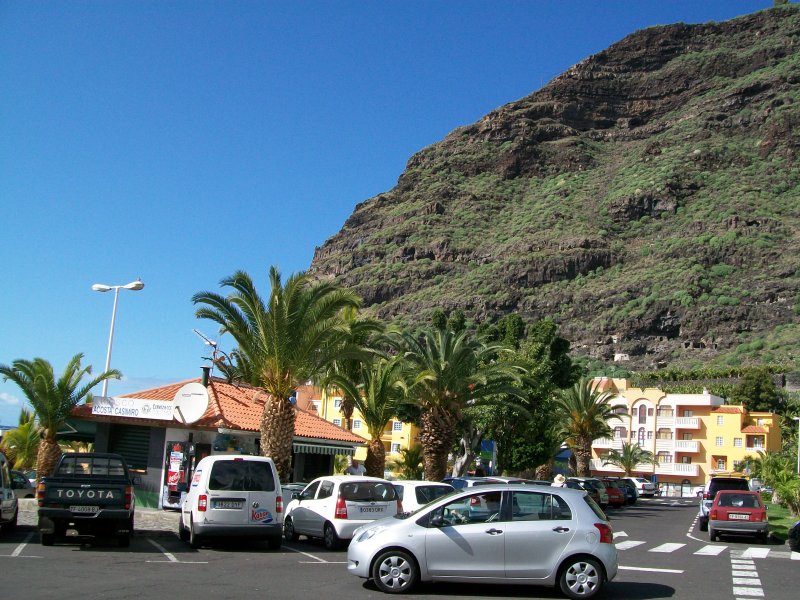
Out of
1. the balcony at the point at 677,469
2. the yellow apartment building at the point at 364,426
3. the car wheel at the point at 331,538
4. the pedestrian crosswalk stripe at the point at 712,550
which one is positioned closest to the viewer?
the car wheel at the point at 331,538

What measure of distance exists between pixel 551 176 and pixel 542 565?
179170 millimetres

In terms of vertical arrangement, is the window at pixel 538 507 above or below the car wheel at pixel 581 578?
above

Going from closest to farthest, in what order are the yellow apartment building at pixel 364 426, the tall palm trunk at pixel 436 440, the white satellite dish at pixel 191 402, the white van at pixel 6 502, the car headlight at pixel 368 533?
1. the car headlight at pixel 368 533
2. the white van at pixel 6 502
3. the white satellite dish at pixel 191 402
4. the tall palm trunk at pixel 436 440
5. the yellow apartment building at pixel 364 426

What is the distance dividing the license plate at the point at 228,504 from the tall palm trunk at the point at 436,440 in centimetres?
1496

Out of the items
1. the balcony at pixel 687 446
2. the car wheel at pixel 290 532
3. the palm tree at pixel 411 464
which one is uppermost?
the balcony at pixel 687 446

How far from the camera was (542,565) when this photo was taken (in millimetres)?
11172

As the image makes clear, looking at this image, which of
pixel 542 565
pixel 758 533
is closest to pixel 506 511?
pixel 542 565

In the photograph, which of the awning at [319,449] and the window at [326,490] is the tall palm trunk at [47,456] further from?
the window at [326,490]

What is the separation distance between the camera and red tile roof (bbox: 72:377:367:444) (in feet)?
80.1

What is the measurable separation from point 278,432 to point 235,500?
7907mm

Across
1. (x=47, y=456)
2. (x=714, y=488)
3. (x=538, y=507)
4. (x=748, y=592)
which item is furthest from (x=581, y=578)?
(x=47, y=456)

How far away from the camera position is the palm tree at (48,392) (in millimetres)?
28469

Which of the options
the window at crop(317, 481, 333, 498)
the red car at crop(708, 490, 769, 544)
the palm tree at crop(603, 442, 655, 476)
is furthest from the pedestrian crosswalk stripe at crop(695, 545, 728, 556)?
the palm tree at crop(603, 442, 655, 476)

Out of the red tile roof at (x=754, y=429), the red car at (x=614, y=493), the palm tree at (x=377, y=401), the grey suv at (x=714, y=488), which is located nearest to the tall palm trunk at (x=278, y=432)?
the palm tree at (x=377, y=401)
